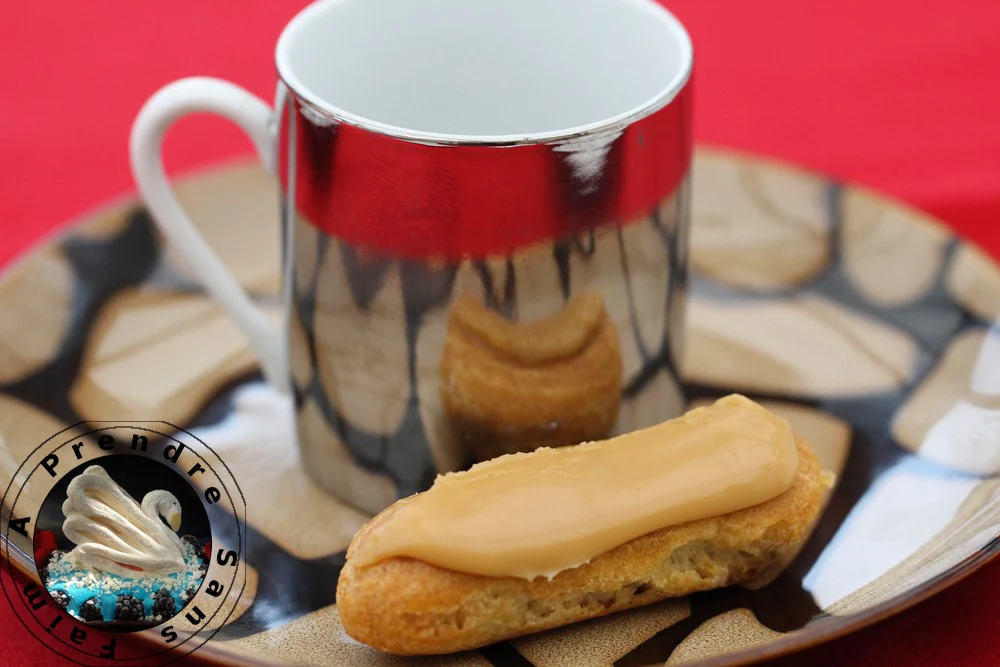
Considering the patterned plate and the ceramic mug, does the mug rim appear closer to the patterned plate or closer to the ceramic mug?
the ceramic mug

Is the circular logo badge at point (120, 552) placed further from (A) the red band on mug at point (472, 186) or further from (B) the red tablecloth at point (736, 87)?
(B) the red tablecloth at point (736, 87)

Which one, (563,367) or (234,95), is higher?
(234,95)

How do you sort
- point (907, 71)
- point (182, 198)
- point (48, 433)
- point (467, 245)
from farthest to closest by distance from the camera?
point (907, 71) → point (182, 198) → point (48, 433) → point (467, 245)

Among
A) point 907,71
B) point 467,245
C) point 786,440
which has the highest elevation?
point 467,245

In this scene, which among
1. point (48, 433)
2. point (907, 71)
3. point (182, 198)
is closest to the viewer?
point (48, 433)

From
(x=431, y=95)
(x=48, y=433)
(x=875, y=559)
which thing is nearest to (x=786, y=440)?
(x=875, y=559)

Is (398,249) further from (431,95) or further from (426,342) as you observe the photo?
(431,95)

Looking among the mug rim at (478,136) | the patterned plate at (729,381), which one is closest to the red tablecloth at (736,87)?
the patterned plate at (729,381)

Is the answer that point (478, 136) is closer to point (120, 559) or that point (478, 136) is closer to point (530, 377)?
point (530, 377)

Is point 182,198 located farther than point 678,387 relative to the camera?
Yes
